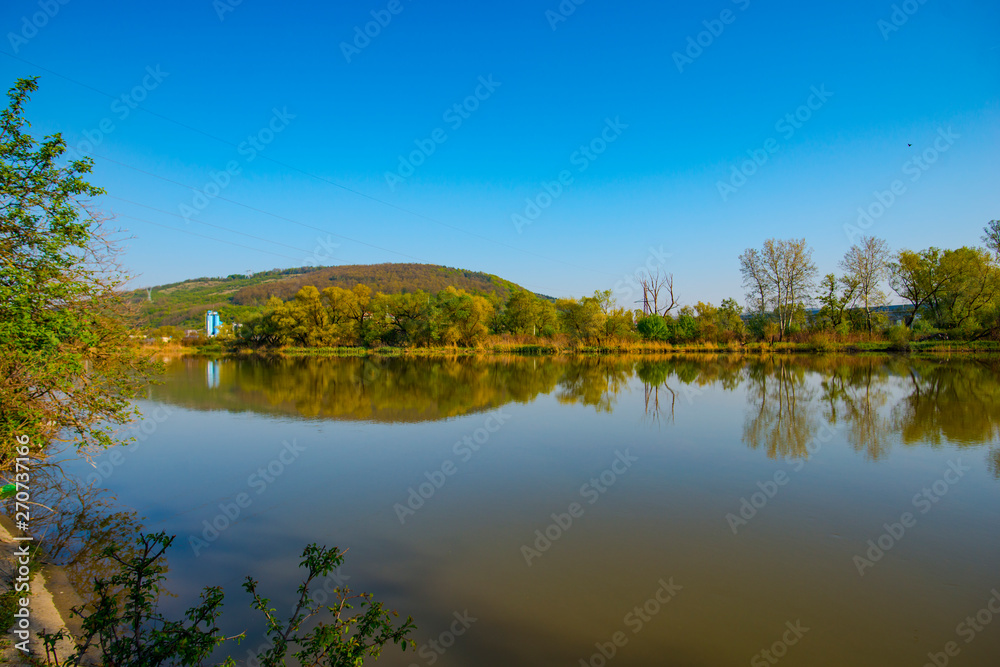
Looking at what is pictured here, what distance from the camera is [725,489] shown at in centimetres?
579

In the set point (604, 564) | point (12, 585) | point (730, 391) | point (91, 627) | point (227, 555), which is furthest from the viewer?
point (730, 391)

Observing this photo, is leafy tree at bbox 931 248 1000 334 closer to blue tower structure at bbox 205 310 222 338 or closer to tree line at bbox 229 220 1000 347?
tree line at bbox 229 220 1000 347

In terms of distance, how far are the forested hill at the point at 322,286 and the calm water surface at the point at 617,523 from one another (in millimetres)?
74912

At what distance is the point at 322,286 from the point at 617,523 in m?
99.8

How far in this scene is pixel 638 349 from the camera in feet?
121

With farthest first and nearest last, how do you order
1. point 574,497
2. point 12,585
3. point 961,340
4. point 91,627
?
1. point 961,340
2. point 574,497
3. point 12,585
4. point 91,627

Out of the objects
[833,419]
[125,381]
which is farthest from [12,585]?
[833,419]

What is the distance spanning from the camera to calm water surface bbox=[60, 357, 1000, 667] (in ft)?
10.5

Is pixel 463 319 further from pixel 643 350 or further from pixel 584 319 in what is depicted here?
pixel 643 350

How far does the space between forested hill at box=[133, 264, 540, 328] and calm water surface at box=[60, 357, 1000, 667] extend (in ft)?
246

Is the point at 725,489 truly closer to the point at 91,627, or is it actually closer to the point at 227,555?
the point at 227,555

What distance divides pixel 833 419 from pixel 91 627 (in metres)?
11.5

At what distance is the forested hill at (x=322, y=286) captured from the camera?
302ft

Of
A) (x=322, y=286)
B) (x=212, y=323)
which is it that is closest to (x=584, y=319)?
(x=212, y=323)
